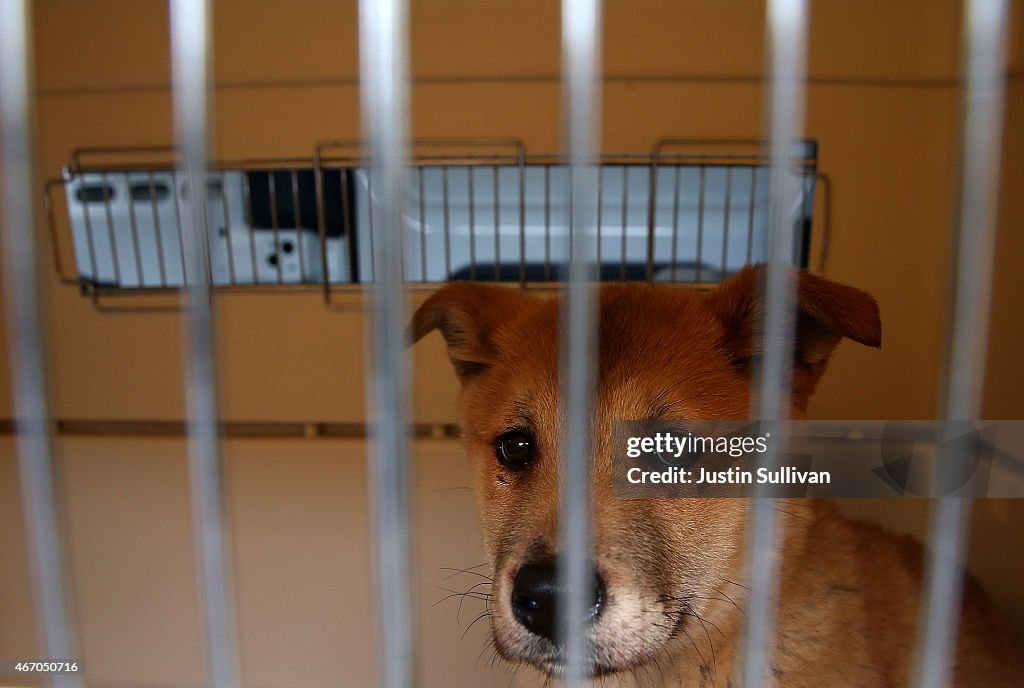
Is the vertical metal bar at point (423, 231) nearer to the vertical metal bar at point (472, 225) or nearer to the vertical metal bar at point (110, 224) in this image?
the vertical metal bar at point (472, 225)

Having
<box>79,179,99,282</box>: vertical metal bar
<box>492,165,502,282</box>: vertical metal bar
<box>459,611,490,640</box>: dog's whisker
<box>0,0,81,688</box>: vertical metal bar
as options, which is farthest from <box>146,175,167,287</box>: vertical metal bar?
<box>459,611,490,640</box>: dog's whisker

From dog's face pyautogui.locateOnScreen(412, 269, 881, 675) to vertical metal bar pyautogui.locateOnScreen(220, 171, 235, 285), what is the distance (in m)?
0.57

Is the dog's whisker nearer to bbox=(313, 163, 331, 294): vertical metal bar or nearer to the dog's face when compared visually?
the dog's face

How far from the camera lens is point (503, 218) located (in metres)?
1.36

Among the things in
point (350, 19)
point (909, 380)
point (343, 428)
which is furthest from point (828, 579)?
point (350, 19)

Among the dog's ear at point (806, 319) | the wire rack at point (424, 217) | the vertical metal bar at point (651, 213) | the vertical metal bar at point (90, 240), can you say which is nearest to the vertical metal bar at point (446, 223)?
the wire rack at point (424, 217)

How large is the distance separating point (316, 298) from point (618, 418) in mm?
811

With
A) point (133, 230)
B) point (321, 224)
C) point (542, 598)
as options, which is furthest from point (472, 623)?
point (133, 230)

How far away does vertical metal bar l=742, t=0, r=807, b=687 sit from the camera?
542 mm

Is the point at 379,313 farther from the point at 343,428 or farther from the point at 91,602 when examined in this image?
the point at 91,602

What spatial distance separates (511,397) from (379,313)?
45 cm

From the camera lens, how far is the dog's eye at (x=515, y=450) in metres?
0.96

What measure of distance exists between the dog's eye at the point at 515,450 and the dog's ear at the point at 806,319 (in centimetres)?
31
